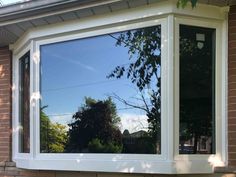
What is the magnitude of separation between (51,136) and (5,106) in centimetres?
130

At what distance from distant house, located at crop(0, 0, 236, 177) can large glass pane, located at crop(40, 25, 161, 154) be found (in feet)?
0.04

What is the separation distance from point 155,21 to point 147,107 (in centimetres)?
104

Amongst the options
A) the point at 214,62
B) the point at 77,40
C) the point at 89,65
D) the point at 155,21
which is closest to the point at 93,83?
the point at 89,65

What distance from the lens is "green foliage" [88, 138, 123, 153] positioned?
5766 mm

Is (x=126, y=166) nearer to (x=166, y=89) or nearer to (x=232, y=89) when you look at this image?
(x=166, y=89)

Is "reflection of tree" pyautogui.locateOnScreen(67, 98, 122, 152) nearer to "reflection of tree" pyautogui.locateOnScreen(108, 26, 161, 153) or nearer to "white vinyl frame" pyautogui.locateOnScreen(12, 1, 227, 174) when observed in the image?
"white vinyl frame" pyautogui.locateOnScreen(12, 1, 227, 174)

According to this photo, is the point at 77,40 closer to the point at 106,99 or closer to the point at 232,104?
the point at 106,99

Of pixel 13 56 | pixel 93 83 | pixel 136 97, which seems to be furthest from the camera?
pixel 13 56

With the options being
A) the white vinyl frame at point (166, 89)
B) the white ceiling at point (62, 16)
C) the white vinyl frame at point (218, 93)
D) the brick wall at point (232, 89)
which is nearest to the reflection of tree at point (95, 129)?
the white vinyl frame at point (166, 89)

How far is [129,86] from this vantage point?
5770 mm

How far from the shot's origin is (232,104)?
545 centimetres

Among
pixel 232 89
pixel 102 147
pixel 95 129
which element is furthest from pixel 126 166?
A: pixel 232 89

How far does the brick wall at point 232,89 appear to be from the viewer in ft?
17.7

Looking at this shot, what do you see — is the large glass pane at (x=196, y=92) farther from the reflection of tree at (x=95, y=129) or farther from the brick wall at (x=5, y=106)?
the brick wall at (x=5, y=106)
